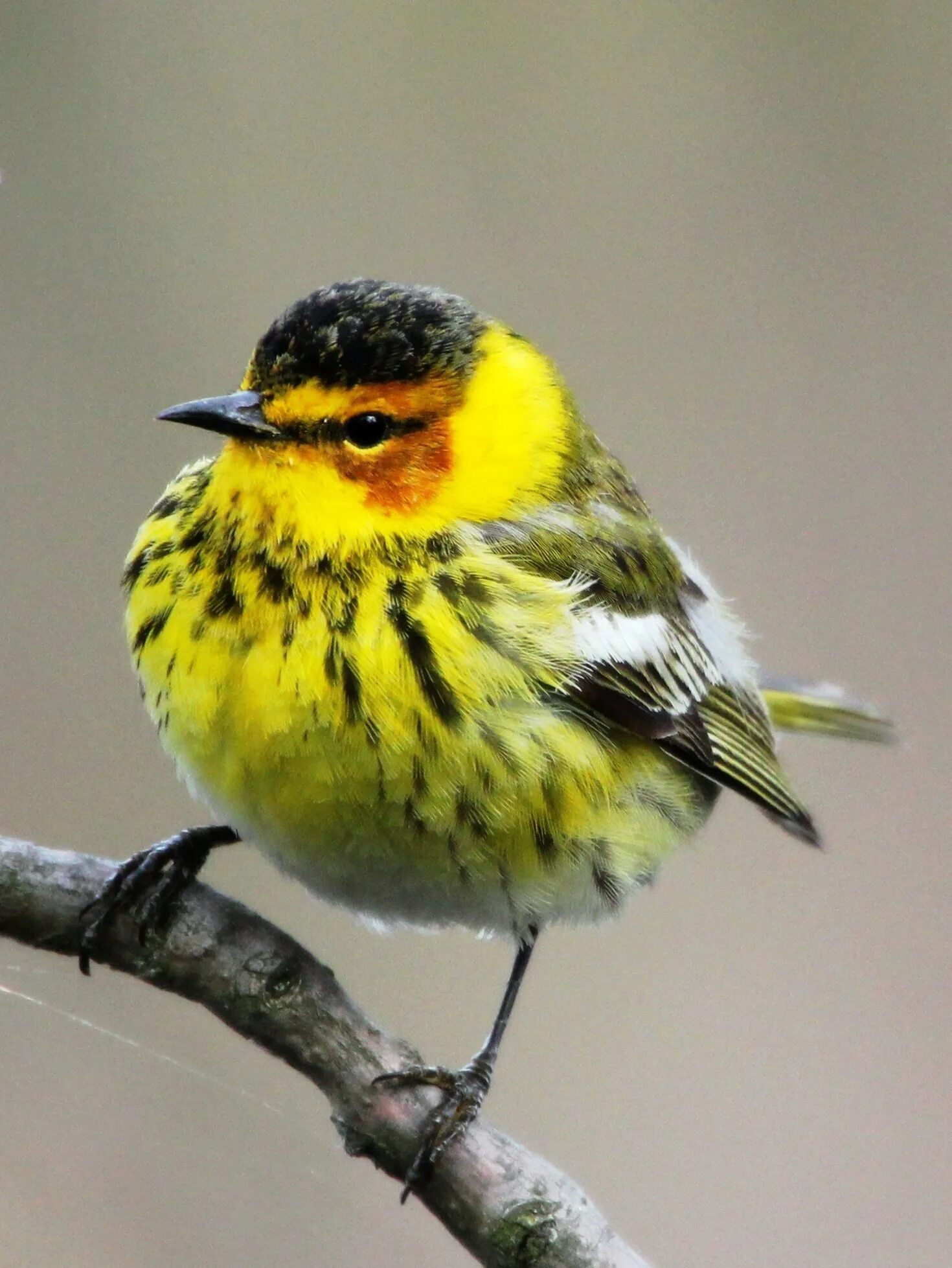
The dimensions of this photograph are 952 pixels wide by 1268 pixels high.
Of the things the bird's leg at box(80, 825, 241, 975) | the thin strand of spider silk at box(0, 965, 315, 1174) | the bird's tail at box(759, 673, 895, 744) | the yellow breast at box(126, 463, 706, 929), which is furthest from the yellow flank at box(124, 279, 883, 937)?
the bird's tail at box(759, 673, 895, 744)

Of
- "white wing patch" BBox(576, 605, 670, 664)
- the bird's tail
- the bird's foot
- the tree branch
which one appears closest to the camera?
the tree branch

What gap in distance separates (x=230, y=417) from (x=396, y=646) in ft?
1.58

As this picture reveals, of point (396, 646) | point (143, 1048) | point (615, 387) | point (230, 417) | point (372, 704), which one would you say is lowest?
point (143, 1048)

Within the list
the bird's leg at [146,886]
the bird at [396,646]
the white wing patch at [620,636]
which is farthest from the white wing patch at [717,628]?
the bird's leg at [146,886]

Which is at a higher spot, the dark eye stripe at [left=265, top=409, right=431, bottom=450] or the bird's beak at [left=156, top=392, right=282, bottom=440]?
the dark eye stripe at [left=265, top=409, right=431, bottom=450]

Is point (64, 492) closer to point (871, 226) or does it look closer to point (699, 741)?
point (699, 741)

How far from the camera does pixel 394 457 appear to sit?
2893mm

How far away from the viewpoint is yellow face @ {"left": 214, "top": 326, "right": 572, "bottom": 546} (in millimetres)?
2795

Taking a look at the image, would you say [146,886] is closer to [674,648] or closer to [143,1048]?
[143,1048]

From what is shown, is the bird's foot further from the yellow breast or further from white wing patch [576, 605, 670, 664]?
white wing patch [576, 605, 670, 664]

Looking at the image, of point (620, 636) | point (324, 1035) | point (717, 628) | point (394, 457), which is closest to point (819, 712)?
point (717, 628)

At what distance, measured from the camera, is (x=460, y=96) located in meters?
6.20

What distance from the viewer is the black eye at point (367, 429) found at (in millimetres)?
2844

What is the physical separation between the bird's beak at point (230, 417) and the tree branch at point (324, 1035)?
75 centimetres
